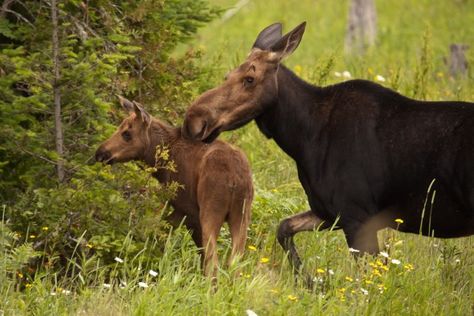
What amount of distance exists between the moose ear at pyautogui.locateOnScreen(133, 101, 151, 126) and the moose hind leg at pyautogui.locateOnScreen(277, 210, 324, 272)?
4.94ft

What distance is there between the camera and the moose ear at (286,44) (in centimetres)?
855

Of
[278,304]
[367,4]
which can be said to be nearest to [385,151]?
[278,304]

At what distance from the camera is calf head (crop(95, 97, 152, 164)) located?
9.04 metres

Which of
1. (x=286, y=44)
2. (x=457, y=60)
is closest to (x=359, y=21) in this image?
(x=457, y=60)

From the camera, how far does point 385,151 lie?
847 cm

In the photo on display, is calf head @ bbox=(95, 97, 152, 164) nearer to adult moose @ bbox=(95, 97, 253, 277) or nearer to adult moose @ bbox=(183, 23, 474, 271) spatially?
adult moose @ bbox=(95, 97, 253, 277)

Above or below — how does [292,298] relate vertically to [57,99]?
below

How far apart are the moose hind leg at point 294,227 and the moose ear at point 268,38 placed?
1457mm

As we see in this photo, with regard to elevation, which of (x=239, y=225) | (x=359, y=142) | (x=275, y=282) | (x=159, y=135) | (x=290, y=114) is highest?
(x=290, y=114)

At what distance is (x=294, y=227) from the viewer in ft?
29.4

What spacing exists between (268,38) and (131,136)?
148cm

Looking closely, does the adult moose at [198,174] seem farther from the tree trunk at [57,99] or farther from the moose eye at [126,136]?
the tree trunk at [57,99]

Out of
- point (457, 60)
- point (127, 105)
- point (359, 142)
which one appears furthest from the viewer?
point (457, 60)

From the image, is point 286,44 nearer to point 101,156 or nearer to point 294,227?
point 294,227
